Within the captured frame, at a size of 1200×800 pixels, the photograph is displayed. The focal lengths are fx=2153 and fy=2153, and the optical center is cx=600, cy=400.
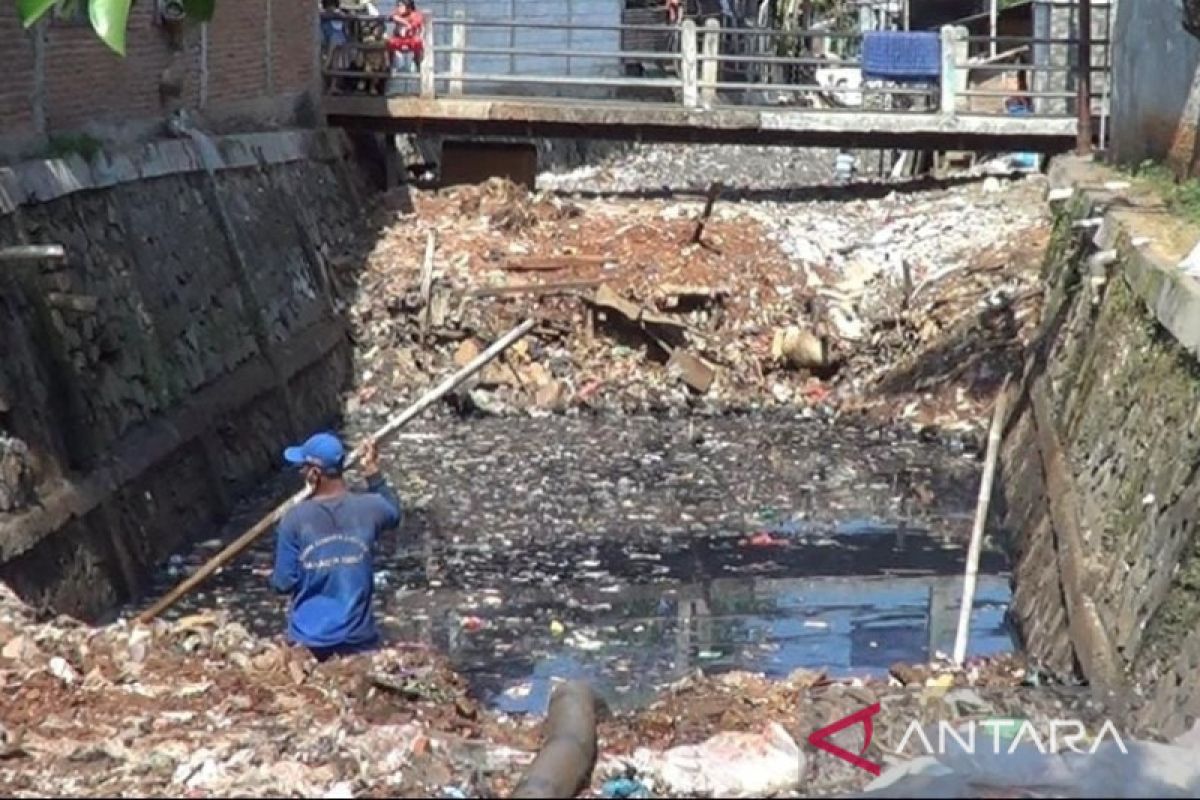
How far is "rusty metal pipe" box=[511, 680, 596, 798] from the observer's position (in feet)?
Answer: 22.4

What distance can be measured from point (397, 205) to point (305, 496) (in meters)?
14.8

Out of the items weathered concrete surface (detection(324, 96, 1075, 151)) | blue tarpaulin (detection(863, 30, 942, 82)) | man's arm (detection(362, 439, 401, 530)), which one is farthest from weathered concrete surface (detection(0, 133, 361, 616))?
blue tarpaulin (detection(863, 30, 942, 82))

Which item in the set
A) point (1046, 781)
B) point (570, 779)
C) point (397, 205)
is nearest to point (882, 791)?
point (1046, 781)

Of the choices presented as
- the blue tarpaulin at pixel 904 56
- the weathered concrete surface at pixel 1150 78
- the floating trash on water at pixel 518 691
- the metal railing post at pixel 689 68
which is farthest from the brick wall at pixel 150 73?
the weathered concrete surface at pixel 1150 78

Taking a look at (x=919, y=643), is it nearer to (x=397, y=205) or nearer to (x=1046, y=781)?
(x=1046, y=781)

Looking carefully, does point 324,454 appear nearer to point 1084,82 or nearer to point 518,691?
point 518,691

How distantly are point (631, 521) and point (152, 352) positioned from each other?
3759mm

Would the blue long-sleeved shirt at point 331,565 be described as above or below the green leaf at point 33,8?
below

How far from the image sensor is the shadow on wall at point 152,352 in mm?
12266

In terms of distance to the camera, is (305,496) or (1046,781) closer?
(1046,781)

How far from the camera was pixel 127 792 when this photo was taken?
282 inches

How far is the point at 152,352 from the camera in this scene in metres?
15.2

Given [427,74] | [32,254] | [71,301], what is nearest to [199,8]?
[32,254]

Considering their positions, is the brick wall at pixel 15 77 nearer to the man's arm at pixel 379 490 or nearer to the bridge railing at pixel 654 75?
the man's arm at pixel 379 490
